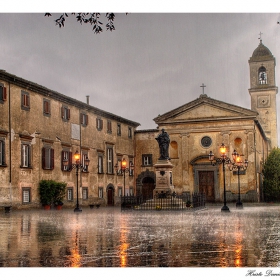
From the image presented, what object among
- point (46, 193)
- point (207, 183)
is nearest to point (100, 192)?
point (46, 193)

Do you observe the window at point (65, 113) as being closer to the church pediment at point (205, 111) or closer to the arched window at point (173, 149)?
the church pediment at point (205, 111)

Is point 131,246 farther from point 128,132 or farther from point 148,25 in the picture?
point 128,132

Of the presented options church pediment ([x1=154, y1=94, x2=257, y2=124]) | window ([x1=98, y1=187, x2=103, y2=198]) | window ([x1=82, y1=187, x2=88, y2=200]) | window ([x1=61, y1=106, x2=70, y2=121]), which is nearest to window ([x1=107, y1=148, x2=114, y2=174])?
window ([x1=98, y1=187, x2=103, y2=198])

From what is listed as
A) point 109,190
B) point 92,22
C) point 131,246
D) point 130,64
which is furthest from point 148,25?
point 109,190

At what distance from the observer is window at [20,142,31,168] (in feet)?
94.7

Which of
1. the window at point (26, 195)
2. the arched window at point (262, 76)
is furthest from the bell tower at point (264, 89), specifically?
the window at point (26, 195)

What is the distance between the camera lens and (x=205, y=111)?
4375cm

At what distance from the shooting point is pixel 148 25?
40.4 feet

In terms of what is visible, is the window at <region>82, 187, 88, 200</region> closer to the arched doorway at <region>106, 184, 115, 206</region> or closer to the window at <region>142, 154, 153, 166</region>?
the arched doorway at <region>106, 184, 115, 206</region>

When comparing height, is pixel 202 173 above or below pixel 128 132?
below

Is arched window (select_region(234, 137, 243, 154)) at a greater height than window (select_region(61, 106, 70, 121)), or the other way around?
window (select_region(61, 106, 70, 121))

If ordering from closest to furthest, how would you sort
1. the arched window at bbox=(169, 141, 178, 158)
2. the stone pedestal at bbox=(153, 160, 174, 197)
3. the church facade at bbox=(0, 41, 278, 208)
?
the stone pedestal at bbox=(153, 160, 174, 197) → the church facade at bbox=(0, 41, 278, 208) → the arched window at bbox=(169, 141, 178, 158)
